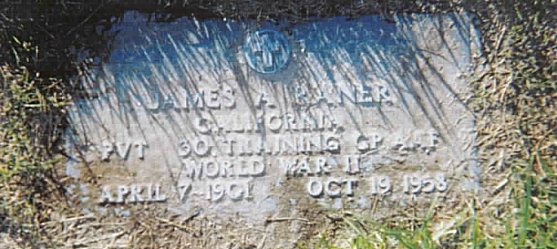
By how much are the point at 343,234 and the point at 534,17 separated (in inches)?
47.0

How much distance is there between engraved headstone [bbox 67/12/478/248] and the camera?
3.22m

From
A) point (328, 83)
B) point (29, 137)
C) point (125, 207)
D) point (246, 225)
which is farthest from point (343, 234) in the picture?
point (29, 137)

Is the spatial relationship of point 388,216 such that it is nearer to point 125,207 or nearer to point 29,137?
point 125,207

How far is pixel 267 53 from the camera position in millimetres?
3262

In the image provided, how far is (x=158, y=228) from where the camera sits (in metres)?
3.21

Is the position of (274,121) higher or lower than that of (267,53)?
lower

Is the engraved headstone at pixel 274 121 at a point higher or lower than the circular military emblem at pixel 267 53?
lower

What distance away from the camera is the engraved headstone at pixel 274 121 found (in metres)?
3.22

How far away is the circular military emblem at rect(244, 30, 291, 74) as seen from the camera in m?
3.26

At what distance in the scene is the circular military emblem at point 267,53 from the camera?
10.7ft

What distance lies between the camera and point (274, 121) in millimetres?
3248

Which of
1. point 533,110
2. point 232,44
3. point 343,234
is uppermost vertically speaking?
point 232,44

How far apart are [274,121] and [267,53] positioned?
0.28 meters

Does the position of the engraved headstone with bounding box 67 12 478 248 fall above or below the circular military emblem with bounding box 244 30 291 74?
below
